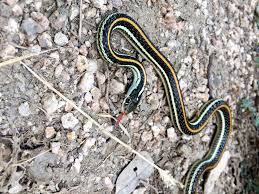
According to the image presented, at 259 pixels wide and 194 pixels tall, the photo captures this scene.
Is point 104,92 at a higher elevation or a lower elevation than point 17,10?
lower

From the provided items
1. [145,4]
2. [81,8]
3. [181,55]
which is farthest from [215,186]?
[81,8]

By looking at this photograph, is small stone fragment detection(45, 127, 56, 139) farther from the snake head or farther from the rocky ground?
the snake head


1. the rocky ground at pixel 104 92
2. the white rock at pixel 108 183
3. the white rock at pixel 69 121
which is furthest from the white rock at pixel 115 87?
the white rock at pixel 108 183

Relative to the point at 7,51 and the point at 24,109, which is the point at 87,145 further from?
the point at 7,51

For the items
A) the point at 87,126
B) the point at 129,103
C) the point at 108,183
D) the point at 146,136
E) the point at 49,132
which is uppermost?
the point at 129,103

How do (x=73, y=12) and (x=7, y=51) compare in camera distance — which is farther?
(x=73, y=12)

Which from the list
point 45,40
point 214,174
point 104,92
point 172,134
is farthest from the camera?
point 214,174

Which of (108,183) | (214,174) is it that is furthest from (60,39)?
(214,174)
